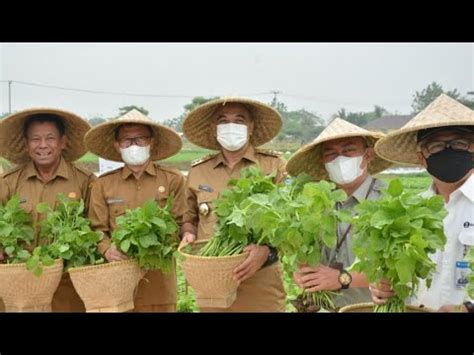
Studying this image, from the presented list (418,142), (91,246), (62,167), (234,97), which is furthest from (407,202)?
(62,167)

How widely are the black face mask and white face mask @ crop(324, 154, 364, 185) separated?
0.40 m

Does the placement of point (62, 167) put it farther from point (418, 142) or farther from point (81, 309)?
point (418, 142)

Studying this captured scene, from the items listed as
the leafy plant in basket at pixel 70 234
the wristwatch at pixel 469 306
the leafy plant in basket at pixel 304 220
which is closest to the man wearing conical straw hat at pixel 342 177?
the leafy plant in basket at pixel 304 220

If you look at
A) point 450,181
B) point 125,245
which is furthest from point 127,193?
point 450,181

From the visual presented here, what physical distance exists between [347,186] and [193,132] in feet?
3.43

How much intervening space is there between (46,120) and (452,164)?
2226mm

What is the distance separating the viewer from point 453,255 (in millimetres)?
2609

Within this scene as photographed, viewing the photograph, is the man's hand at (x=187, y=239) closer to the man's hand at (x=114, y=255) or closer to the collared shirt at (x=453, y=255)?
the man's hand at (x=114, y=255)

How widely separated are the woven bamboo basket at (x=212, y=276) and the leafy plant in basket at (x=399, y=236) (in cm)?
68

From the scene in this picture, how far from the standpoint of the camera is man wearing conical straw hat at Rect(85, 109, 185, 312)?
3.33 m

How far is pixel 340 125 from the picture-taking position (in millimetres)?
3023

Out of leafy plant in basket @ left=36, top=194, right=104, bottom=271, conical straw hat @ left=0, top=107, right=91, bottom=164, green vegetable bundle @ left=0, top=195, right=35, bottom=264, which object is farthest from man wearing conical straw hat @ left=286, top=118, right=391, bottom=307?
green vegetable bundle @ left=0, top=195, right=35, bottom=264

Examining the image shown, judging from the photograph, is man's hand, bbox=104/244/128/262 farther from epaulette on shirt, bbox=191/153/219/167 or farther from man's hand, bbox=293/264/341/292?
man's hand, bbox=293/264/341/292

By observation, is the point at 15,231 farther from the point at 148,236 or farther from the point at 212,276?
the point at 212,276
